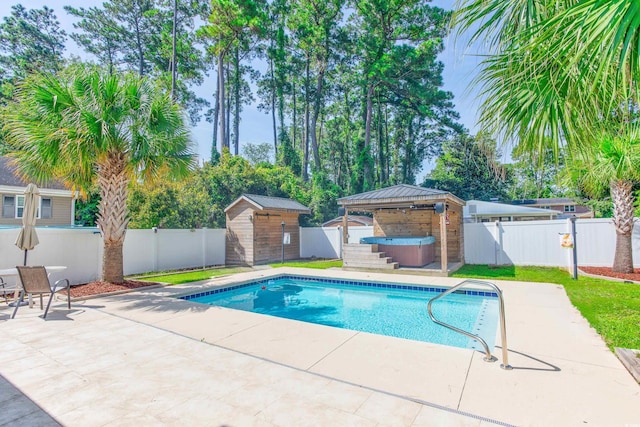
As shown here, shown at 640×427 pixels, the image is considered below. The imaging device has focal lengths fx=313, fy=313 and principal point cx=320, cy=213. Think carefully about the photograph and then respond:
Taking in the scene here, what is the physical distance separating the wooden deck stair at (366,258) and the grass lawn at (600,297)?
2.22 metres

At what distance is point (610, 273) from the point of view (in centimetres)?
841

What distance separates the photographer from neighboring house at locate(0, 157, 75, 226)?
13.6 m

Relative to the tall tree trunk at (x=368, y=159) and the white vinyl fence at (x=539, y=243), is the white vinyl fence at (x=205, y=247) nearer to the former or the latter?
the white vinyl fence at (x=539, y=243)

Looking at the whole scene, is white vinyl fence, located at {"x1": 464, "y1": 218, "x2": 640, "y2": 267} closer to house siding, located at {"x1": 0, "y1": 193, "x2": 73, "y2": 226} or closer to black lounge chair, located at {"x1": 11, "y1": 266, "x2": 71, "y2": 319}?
black lounge chair, located at {"x1": 11, "y1": 266, "x2": 71, "y2": 319}

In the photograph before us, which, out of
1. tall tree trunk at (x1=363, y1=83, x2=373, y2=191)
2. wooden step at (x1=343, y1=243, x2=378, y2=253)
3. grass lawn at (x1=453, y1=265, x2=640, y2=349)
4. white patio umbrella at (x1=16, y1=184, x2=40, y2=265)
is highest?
tall tree trunk at (x1=363, y1=83, x2=373, y2=191)

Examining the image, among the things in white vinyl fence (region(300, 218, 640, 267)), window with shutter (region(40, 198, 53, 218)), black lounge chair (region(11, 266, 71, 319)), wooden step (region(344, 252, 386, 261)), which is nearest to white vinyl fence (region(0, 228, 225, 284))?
black lounge chair (region(11, 266, 71, 319))

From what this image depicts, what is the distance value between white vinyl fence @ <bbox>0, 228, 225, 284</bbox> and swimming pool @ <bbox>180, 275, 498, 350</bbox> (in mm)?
3901

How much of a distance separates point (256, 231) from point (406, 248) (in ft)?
20.4

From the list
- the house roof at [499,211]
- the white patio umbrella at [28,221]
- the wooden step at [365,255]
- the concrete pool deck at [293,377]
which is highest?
the house roof at [499,211]

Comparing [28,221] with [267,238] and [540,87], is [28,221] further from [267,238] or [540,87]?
[540,87]

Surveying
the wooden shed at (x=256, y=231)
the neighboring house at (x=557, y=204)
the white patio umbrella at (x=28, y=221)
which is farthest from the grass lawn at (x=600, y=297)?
the neighboring house at (x=557, y=204)

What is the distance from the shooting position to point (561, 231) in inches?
406

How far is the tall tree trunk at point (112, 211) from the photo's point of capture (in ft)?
25.4

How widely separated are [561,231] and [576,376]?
29.8 feet
